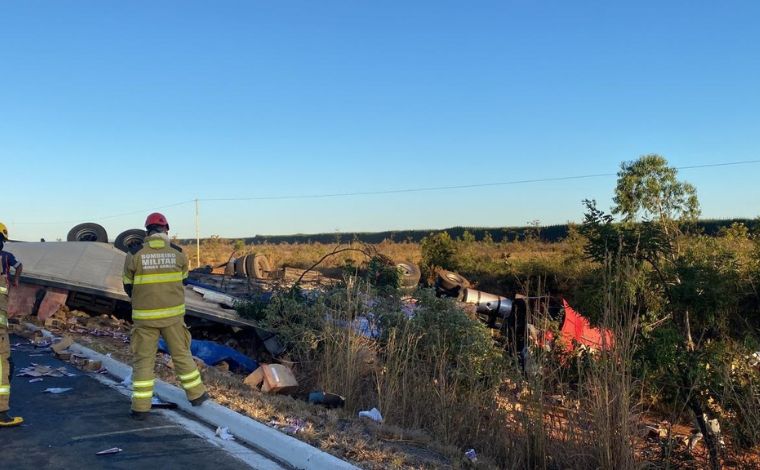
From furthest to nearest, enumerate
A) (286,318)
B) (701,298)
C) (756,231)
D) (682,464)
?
(756,231)
(286,318)
(701,298)
(682,464)

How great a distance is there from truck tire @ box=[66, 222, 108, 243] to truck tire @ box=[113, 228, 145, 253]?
1.18 metres

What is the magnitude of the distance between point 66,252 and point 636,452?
10565 mm

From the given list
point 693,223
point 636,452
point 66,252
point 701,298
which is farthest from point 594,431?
point 693,223

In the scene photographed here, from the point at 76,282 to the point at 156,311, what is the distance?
6515mm

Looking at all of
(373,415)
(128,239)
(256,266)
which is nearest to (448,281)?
(256,266)

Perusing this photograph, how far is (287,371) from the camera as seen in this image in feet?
25.1

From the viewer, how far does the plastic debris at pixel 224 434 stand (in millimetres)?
5051

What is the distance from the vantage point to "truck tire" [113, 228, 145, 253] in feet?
43.8

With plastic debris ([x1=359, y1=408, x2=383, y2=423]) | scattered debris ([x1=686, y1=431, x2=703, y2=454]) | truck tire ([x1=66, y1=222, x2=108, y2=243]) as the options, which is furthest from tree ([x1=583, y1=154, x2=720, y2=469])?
truck tire ([x1=66, y1=222, x2=108, y2=243])

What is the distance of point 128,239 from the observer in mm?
13680

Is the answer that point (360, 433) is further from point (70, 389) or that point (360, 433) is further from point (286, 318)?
point (286, 318)

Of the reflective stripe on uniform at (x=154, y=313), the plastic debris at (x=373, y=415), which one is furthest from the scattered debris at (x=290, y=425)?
the reflective stripe on uniform at (x=154, y=313)

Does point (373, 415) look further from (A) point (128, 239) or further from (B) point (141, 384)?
(A) point (128, 239)

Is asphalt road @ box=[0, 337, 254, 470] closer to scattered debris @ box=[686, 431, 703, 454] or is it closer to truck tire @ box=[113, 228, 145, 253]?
scattered debris @ box=[686, 431, 703, 454]
